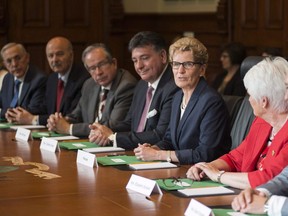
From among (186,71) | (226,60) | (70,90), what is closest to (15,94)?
(70,90)

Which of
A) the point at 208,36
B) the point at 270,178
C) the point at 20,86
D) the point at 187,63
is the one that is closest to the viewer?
the point at 270,178

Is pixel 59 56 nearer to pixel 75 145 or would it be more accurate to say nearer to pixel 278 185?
pixel 75 145

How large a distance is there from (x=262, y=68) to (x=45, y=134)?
253 cm

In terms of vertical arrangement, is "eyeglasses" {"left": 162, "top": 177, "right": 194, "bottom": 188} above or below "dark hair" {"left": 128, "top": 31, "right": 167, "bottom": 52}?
below

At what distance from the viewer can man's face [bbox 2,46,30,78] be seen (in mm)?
7566

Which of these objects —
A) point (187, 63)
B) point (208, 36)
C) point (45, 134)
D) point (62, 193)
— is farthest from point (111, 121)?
point (208, 36)

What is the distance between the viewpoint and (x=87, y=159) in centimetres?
438

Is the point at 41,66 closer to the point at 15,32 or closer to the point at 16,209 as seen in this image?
the point at 15,32

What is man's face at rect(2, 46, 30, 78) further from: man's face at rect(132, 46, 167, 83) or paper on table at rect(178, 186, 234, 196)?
paper on table at rect(178, 186, 234, 196)

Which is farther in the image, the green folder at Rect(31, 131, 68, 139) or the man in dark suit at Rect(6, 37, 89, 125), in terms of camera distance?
the man in dark suit at Rect(6, 37, 89, 125)

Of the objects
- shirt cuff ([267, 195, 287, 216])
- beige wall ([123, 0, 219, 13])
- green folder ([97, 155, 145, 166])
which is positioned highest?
beige wall ([123, 0, 219, 13])

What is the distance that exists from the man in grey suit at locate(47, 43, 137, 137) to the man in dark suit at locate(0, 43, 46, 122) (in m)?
1.20

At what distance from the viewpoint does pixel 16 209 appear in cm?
331

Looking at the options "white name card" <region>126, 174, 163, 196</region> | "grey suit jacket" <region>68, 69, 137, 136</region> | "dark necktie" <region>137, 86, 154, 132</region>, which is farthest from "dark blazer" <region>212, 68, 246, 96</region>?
"white name card" <region>126, 174, 163, 196</region>
